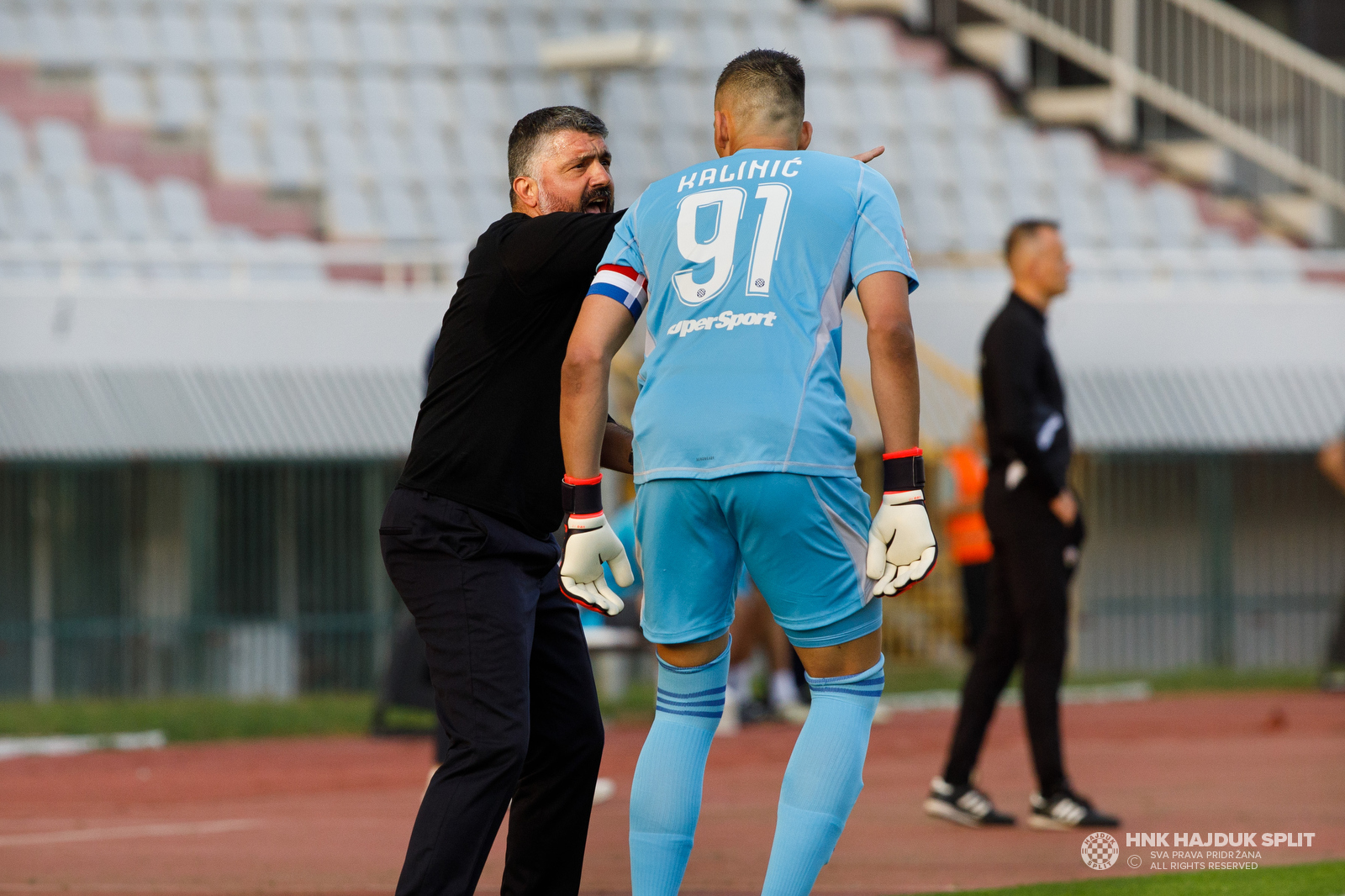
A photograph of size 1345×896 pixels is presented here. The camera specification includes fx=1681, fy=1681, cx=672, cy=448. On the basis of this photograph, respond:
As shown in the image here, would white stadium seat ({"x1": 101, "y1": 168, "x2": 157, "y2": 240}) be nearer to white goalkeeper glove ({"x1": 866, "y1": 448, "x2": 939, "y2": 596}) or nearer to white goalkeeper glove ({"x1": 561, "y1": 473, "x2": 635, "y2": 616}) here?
white goalkeeper glove ({"x1": 561, "y1": 473, "x2": 635, "y2": 616})

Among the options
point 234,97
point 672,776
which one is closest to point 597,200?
point 672,776

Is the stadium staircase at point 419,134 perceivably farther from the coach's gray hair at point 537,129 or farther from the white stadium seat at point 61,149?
the coach's gray hair at point 537,129

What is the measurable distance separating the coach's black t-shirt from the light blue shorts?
35 cm

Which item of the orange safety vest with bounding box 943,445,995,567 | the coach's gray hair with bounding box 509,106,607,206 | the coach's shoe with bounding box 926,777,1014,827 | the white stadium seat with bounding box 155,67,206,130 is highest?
the white stadium seat with bounding box 155,67,206,130

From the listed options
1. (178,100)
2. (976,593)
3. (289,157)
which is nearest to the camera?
(976,593)

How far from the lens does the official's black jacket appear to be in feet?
20.6

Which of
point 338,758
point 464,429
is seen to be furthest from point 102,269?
point 464,429

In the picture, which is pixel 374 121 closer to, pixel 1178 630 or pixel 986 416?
pixel 1178 630

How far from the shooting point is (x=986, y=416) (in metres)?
6.55

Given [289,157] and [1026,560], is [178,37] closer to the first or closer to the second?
[289,157]

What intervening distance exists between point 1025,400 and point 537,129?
2879mm

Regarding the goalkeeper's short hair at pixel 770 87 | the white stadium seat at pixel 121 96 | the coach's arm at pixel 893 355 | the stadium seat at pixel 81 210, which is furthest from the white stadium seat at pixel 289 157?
the coach's arm at pixel 893 355

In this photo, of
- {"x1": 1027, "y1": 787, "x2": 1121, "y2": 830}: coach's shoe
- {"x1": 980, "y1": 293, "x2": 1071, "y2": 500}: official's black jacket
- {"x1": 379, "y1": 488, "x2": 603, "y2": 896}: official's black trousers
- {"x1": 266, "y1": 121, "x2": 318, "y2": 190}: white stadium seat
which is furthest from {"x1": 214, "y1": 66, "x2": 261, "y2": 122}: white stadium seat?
{"x1": 379, "y1": 488, "x2": 603, "y2": 896}: official's black trousers

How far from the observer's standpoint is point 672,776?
147 inches
